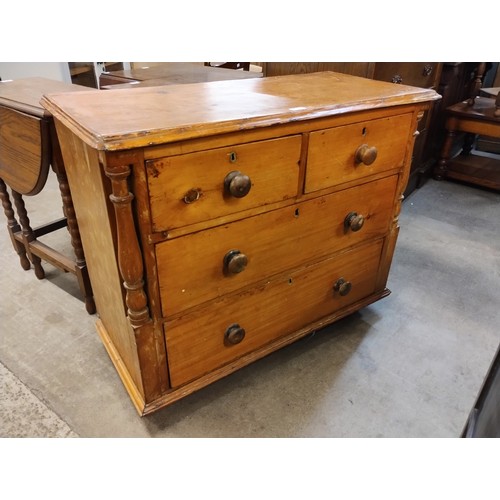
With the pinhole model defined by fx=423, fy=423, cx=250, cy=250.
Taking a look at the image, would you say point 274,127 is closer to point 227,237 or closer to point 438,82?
point 227,237

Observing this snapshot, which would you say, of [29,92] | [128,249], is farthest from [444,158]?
[128,249]

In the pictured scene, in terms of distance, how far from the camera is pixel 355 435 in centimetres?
136

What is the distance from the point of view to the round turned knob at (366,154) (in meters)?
1.33

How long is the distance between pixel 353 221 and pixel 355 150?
25cm

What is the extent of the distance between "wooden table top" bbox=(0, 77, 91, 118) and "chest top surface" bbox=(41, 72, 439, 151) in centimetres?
28

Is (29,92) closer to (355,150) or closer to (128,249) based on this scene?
(128,249)

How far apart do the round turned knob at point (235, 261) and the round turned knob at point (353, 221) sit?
1.47 ft

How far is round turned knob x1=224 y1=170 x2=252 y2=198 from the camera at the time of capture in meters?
1.07

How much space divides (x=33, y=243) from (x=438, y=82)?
2.65 m

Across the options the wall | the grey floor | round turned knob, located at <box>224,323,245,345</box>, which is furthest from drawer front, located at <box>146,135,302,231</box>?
the wall

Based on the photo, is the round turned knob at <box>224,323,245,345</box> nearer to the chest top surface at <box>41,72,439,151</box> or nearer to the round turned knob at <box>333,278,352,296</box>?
the round turned knob at <box>333,278,352,296</box>

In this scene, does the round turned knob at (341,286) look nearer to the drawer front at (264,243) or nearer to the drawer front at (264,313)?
the drawer front at (264,313)

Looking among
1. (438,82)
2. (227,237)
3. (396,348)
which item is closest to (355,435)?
(396,348)

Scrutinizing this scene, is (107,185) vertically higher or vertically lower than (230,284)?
higher
